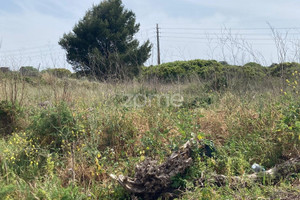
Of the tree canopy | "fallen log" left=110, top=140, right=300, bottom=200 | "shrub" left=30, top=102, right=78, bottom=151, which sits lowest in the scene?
"fallen log" left=110, top=140, right=300, bottom=200

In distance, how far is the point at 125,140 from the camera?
12.8ft

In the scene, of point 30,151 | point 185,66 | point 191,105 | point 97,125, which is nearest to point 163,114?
point 97,125

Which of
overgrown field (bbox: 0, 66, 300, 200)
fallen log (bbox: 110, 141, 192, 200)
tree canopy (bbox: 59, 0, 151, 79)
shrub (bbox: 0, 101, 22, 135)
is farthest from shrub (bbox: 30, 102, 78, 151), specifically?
tree canopy (bbox: 59, 0, 151, 79)

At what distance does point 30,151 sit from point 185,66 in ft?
40.9

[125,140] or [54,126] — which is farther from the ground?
[54,126]

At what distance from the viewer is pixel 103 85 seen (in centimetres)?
570

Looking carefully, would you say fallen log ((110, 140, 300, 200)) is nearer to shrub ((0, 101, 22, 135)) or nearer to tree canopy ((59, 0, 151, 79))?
shrub ((0, 101, 22, 135))

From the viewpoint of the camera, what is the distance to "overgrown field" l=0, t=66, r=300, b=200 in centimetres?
285

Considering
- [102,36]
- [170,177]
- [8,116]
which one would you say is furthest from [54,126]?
[102,36]

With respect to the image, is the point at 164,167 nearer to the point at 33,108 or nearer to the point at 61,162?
the point at 61,162

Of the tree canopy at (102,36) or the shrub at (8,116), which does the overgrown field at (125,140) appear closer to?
the shrub at (8,116)

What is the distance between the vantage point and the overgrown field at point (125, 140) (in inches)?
112

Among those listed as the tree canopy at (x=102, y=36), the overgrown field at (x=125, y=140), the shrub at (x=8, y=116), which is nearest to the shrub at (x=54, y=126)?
the overgrown field at (x=125, y=140)

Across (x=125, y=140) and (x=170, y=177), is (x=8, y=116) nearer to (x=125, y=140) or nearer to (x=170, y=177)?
(x=125, y=140)
